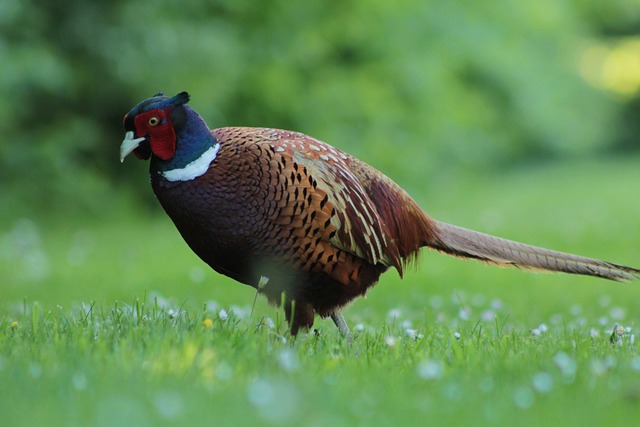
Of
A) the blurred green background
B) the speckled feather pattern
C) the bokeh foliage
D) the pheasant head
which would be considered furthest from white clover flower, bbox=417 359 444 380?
the bokeh foliage

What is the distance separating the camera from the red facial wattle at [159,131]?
4.20 m

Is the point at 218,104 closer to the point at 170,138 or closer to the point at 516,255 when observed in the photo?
the point at 516,255

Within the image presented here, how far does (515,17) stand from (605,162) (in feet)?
37.2

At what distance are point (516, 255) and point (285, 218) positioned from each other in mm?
1322

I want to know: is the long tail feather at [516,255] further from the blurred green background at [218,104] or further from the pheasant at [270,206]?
the blurred green background at [218,104]

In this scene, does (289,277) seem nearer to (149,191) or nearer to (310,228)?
(310,228)

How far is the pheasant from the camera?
161 inches

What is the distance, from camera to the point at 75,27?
41.7 ft

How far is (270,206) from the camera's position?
13.3ft

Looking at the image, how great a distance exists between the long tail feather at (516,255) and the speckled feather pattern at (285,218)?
1.54 ft

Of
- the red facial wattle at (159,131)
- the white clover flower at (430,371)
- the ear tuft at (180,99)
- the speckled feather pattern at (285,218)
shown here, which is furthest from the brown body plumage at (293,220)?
the white clover flower at (430,371)

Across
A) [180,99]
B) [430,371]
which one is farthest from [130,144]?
[430,371]

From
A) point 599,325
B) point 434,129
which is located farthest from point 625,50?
point 599,325

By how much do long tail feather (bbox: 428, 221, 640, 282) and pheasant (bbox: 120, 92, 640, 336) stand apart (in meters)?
0.02
